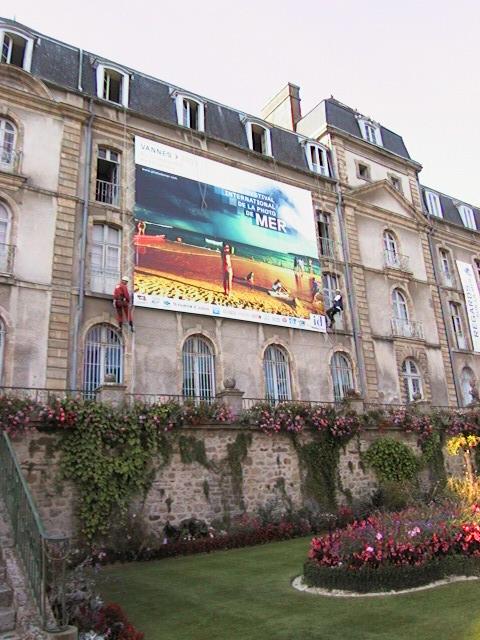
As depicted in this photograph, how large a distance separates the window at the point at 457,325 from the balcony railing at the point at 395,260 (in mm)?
3260

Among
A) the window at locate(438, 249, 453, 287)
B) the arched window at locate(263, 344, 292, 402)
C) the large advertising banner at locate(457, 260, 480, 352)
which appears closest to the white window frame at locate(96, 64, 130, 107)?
the arched window at locate(263, 344, 292, 402)

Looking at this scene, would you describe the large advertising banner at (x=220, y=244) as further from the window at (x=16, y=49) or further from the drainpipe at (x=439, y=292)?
the drainpipe at (x=439, y=292)

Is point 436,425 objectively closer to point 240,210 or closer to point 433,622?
point 240,210

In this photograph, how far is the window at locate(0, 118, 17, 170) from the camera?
1388 cm

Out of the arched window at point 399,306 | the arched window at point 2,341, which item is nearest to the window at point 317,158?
the arched window at point 399,306

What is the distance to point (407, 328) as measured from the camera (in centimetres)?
2023

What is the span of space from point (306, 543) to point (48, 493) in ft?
16.8

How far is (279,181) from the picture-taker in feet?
62.1

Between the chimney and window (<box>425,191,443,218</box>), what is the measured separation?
23.7 feet

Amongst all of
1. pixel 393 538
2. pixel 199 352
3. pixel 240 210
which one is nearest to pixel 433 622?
pixel 393 538

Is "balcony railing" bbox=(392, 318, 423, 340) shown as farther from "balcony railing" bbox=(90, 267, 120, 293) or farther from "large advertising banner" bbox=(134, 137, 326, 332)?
"balcony railing" bbox=(90, 267, 120, 293)

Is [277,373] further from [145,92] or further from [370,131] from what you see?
[370,131]

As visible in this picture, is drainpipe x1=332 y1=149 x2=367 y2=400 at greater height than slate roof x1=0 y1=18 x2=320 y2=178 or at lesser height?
lesser

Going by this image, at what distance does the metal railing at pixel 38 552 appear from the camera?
5.02 meters
